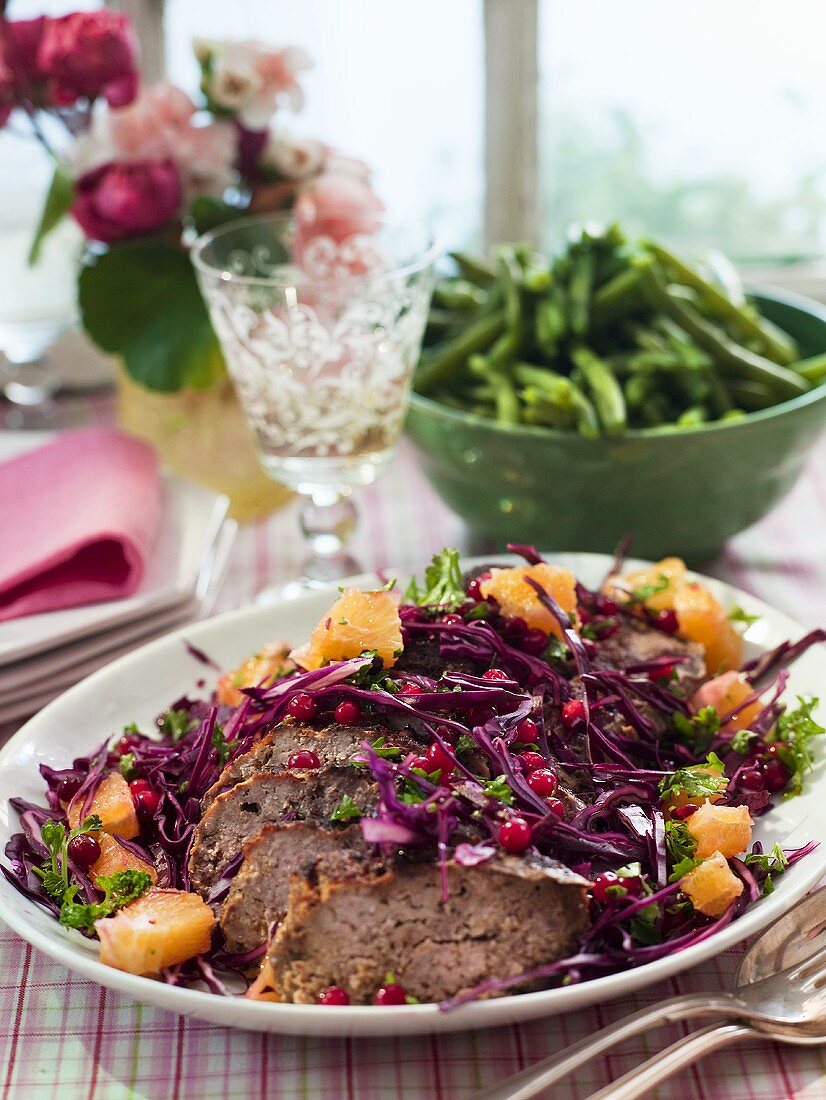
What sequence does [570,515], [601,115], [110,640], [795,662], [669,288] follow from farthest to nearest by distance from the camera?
1. [601,115]
2. [669,288]
3. [570,515]
4. [110,640]
5. [795,662]

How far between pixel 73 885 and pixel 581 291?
2.33 metres

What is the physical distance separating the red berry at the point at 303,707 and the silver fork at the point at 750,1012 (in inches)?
27.3

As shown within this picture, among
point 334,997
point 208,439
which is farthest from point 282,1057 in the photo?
point 208,439

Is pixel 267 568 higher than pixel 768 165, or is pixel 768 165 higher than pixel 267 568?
pixel 768 165

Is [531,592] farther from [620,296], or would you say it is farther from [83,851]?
[620,296]

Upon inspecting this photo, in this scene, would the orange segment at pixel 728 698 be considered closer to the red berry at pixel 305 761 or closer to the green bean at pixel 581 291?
the red berry at pixel 305 761

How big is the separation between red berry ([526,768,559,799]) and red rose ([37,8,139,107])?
2.60m

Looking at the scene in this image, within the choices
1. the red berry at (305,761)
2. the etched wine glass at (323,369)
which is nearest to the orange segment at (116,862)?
the red berry at (305,761)

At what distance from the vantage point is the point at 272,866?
6.62 ft

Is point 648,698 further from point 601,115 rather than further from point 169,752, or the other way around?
point 601,115

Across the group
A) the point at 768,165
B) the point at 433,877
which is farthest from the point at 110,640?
the point at 768,165

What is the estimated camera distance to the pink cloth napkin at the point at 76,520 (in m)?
3.20

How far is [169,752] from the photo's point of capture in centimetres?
253

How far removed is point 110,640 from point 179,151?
62.3 inches
